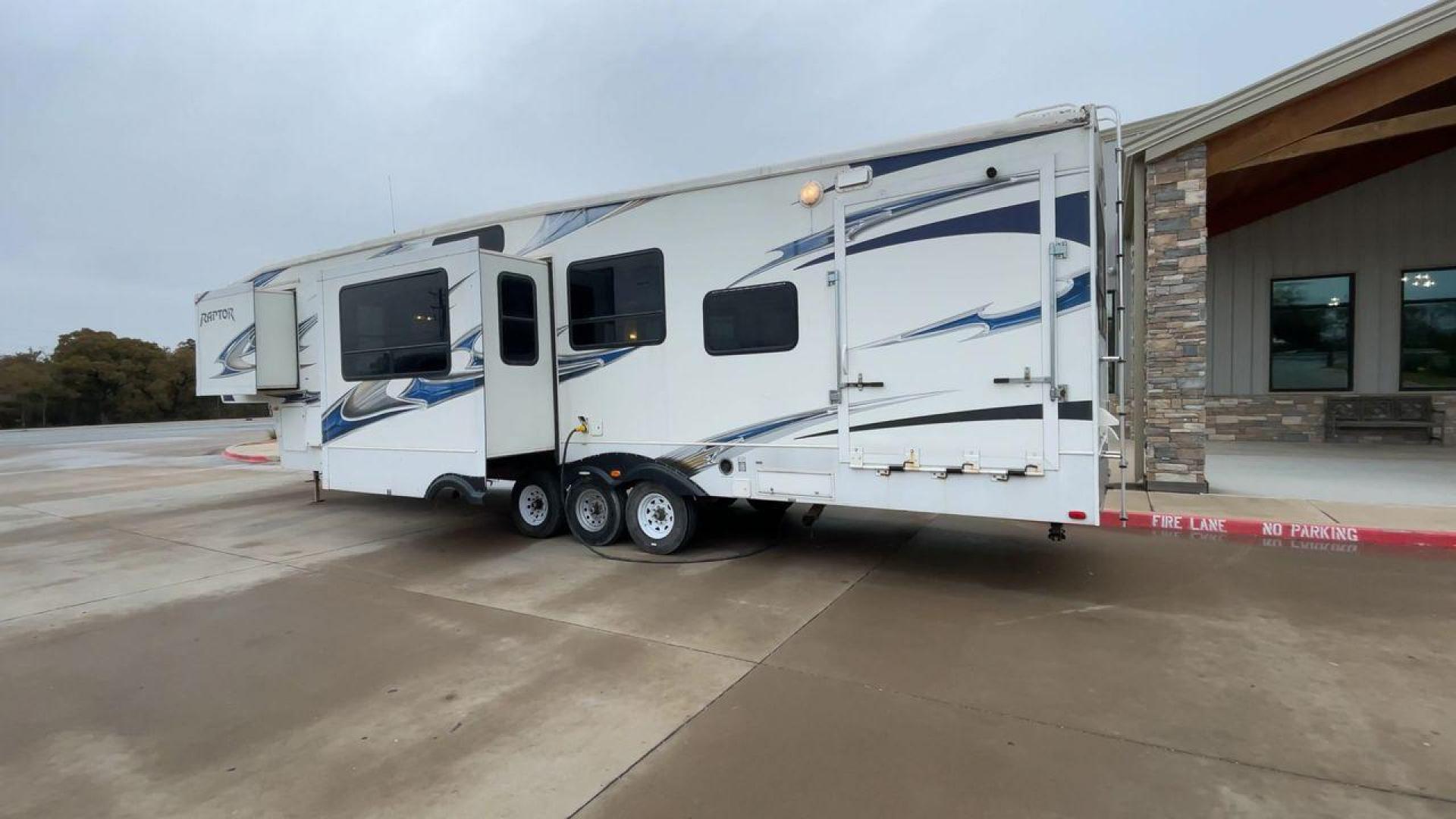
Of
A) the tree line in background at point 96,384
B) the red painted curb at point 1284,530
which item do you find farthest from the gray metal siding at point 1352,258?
the tree line in background at point 96,384

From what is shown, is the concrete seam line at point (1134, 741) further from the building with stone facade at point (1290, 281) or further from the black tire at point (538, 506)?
the building with stone facade at point (1290, 281)

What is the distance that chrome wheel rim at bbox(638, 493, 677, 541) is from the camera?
20.6 feet

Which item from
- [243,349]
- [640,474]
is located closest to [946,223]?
[640,474]

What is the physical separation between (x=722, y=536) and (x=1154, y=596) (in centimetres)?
358

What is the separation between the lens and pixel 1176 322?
316 inches

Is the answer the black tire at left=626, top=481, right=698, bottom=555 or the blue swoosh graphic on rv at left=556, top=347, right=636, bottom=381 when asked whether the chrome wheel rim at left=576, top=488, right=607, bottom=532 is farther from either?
the blue swoosh graphic on rv at left=556, top=347, right=636, bottom=381

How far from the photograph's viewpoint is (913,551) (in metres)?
6.30

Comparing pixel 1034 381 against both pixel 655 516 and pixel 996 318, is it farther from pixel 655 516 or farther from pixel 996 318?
pixel 655 516

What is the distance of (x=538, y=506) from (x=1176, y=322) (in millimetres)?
7127

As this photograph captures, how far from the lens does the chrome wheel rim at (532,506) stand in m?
7.12

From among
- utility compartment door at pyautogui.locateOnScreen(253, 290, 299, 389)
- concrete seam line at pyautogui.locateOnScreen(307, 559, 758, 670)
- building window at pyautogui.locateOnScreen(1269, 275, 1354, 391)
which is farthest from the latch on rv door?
building window at pyautogui.locateOnScreen(1269, 275, 1354, 391)

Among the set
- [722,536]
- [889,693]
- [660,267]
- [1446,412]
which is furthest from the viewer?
[1446,412]

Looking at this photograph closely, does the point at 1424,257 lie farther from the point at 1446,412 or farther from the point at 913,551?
the point at 913,551

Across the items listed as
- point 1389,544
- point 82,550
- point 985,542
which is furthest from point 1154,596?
point 82,550
